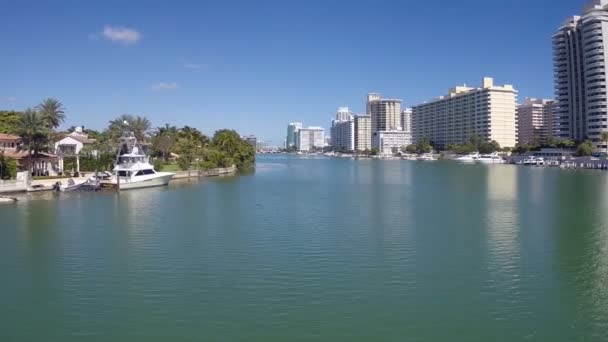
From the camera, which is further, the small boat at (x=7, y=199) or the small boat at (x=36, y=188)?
the small boat at (x=36, y=188)

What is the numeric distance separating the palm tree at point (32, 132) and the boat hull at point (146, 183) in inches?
491

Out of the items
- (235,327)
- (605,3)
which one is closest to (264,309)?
(235,327)

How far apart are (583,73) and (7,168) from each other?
154 meters

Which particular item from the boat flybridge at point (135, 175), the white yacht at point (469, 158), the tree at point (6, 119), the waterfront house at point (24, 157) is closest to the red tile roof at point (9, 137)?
the waterfront house at point (24, 157)

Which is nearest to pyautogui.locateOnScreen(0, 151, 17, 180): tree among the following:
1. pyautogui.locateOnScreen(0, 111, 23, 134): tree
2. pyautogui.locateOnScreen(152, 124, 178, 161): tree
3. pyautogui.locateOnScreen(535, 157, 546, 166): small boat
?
pyautogui.locateOnScreen(0, 111, 23, 134): tree

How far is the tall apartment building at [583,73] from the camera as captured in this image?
490 ft

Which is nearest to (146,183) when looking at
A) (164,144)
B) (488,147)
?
(164,144)

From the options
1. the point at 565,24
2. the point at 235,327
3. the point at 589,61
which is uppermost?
the point at 565,24

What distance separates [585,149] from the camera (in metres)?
138

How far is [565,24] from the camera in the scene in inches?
6604

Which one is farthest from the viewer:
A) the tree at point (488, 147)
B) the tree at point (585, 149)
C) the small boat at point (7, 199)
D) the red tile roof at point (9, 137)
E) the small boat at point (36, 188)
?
the tree at point (488, 147)

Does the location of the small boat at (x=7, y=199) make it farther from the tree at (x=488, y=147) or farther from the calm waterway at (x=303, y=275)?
the tree at (x=488, y=147)

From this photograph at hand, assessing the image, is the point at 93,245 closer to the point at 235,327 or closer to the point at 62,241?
the point at 62,241

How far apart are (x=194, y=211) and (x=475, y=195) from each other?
31006mm
